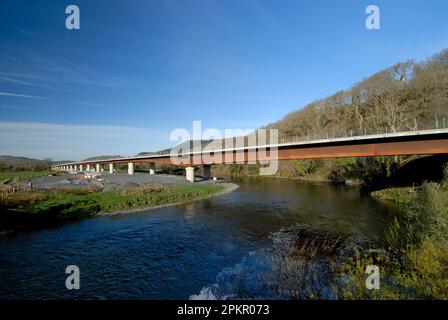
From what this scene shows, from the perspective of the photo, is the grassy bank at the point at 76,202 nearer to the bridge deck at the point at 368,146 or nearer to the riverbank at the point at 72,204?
the riverbank at the point at 72,204

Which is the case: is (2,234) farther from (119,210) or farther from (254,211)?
(254,211)

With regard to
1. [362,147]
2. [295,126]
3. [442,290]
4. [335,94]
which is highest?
[335,94]

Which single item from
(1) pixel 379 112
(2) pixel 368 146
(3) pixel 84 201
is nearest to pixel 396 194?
(2) pixel 368 146

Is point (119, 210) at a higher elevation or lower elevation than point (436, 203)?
lower

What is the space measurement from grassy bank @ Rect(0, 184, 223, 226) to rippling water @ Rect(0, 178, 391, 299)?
3.19 metres

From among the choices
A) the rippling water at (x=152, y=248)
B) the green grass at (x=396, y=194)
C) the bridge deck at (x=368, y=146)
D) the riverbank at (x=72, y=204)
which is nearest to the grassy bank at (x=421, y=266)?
the rippling water at (x=152, y=248)

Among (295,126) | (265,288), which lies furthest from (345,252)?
(295,126)

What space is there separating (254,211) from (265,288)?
62.0ft

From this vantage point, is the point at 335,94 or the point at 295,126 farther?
the point at 295,126

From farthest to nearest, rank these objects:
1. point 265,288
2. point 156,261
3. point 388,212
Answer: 1. point 388,212
2. point 156,261
3. point 265,288

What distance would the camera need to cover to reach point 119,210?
2872 centimetres

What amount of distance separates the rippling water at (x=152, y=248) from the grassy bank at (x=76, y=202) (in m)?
3.19

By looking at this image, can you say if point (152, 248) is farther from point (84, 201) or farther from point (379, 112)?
point (379, 112)

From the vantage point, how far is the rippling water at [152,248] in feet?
39.5
